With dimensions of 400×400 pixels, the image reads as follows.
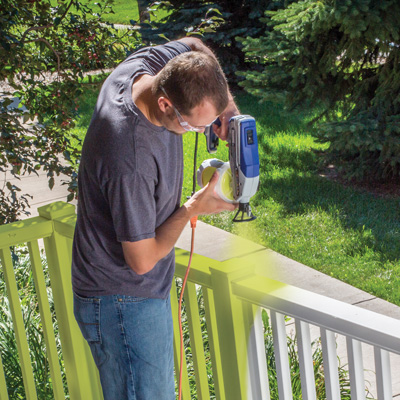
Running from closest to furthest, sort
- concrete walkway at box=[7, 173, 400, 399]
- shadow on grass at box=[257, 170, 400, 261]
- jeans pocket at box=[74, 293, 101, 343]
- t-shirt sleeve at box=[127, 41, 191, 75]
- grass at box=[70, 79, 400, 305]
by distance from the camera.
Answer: jeans pocket at box=[74, 293, 101, 343] → t-shirt sleeve at box=[127, 41, 191, 75] → concrete walkway at box=[7, 173, 400, 399] → grass at box=[70, 79, 400, 305] → shadow on grass at box=[257, 170, 400, 261]

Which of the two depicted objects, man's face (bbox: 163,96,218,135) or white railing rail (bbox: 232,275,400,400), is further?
man's face (bbox: 163,96,218,135)

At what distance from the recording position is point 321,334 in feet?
6.47

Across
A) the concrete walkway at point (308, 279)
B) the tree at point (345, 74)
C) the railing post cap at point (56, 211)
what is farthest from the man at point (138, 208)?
the tree at point (345, 74)

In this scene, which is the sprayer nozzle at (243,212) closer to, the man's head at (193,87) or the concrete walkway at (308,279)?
the man's head at (193,87)

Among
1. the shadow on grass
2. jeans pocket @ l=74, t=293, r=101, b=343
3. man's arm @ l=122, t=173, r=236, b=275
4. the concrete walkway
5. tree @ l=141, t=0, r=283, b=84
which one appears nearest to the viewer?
man's arm @ l=122, t=173, r=236, b=275

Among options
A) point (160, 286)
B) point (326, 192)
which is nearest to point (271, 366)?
point (160, 286)

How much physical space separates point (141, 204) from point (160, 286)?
17.4 inches

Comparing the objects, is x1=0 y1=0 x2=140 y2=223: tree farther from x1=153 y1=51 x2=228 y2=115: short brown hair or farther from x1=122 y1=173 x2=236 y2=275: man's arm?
x1=153 y1=51 x2=228 y2=115: short brown hair

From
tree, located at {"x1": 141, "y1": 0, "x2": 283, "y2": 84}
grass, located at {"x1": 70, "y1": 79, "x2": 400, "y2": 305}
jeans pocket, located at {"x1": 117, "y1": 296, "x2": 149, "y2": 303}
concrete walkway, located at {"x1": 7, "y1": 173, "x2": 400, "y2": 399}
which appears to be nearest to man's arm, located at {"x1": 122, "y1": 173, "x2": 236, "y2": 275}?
jeans pocket, located at {"x1": 117, "y1": 296, "x2": 149, "y2": 303}

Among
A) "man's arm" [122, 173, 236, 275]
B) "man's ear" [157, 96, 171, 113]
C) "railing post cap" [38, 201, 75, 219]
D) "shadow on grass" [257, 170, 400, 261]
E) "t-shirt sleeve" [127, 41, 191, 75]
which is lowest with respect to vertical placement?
"shadow on grass" [257, 170, 400, 261]

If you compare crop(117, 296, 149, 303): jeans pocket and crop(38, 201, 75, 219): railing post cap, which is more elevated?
crop(38, 201, 75, 219): railing post cap

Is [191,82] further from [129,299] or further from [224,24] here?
[224,24]

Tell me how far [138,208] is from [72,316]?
3.71ft

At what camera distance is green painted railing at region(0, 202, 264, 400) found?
7.56 ft
